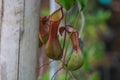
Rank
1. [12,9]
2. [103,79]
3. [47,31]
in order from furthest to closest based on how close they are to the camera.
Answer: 1. [103,79]
2. [47,31]
3. [12,9]

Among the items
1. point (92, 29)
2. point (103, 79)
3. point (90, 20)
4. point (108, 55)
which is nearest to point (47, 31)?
point (90, 20)

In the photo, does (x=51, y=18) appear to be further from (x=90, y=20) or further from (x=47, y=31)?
(x=90, y=20)

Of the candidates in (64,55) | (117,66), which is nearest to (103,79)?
(117,66)

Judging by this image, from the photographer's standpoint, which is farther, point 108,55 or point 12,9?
point 108,55

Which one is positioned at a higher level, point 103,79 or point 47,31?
point 47,31

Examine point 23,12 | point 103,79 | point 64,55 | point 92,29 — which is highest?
point 23,12

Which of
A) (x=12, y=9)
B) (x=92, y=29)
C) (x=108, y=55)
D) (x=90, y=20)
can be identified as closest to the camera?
(x=12, y=9)

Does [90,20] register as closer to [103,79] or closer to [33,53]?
[103,79]
